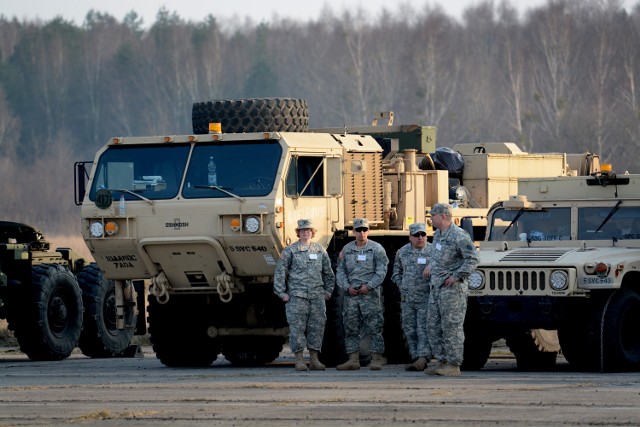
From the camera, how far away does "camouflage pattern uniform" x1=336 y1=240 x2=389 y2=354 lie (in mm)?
17797

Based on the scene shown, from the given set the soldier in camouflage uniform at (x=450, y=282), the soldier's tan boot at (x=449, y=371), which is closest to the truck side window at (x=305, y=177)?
the soldier in camouflage uniform at (x=450, y=282)

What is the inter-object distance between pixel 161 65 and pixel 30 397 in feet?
274

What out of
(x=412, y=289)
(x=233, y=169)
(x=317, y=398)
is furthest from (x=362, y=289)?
(x=317, y=398)

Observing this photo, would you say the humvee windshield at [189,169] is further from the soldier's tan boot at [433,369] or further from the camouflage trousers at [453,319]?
the soldier's tan boot at [433,369]

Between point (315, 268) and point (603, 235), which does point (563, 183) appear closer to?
point (603, 235)

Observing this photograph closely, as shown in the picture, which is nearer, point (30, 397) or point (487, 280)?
point (30, 397)

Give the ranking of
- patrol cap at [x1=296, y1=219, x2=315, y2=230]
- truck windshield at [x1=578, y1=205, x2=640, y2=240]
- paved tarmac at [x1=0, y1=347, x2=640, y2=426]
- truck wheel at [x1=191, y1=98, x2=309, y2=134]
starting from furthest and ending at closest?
truck wheel at [x1=191, y1=98, x2=309, y2=134], patrol cap at [x1=296, y1=219, x2=315, y2=230], truck windshield at [x1=578, y1=205, x2=640, y2=240], paved tarmac at [x1=0, y1=347, x2=640, y2=426]

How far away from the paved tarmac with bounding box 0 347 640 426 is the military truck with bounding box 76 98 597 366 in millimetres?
1030

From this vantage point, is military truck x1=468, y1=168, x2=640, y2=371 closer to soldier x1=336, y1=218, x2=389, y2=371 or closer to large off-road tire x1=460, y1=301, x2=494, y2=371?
large off-road tire x1=460, y1=301, x2=494, y2=371

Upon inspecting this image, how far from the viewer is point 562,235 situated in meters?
17.7

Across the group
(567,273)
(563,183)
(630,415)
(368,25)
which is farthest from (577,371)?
(368,25)

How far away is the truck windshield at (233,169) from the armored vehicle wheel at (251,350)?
254 cm

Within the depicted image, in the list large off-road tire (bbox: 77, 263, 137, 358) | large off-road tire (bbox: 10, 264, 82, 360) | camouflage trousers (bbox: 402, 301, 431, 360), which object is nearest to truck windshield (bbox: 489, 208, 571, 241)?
camouflage trousers (bbox: 402, 301, 431, 360)

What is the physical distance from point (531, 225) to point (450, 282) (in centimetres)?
215
